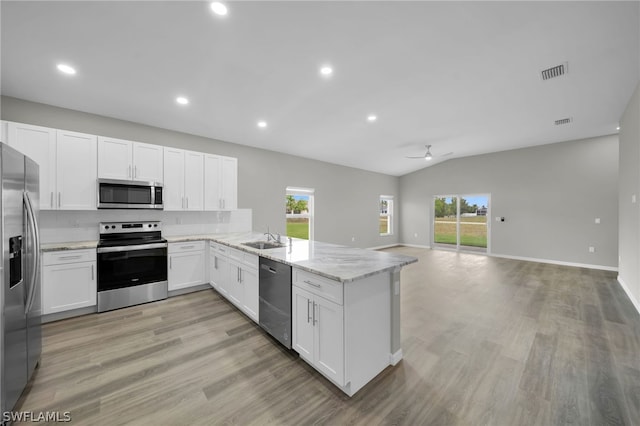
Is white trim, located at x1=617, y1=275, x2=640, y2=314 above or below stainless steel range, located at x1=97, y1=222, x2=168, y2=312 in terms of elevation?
below

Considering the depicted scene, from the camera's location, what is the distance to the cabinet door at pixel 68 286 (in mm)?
2796

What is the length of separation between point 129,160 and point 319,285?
3510 mm

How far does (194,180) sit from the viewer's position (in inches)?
161

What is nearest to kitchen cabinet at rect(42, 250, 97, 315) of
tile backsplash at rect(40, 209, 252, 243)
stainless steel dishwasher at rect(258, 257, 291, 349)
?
tile backsplash at rect(40, 209, 252, 243)

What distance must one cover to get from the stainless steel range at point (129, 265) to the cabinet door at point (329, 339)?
2.86 meters

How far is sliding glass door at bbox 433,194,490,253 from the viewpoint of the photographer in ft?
24.7

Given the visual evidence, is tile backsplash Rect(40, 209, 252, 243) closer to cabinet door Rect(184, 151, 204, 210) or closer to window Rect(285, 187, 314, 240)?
cabinet door Rect(184, 151, 204, 210)

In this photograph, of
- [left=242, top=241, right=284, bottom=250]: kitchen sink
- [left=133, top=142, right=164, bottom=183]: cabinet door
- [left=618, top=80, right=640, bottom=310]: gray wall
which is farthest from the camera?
[left=133, top=142, right=164, bottom=183]: cabinet door

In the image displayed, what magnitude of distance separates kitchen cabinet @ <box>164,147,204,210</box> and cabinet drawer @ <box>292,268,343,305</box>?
2887mm

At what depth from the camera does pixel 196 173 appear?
4.10 m

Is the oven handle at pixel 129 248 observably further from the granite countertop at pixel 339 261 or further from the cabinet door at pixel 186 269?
the granite countertop at pixel 339 261

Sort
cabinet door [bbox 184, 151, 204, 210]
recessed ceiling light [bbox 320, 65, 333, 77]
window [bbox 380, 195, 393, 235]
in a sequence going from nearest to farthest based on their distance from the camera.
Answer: recessed ceiling light [bbox 320, 65, 333, 77] < cabinet door [bbox 184, 151, 204, 210] < window [bbox 380, 195, 393, 235]

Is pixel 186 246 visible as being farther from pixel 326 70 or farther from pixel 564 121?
pixel 564 121

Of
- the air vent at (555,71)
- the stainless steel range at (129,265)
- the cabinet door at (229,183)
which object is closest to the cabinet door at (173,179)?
the stainless steel range at (129,265)
